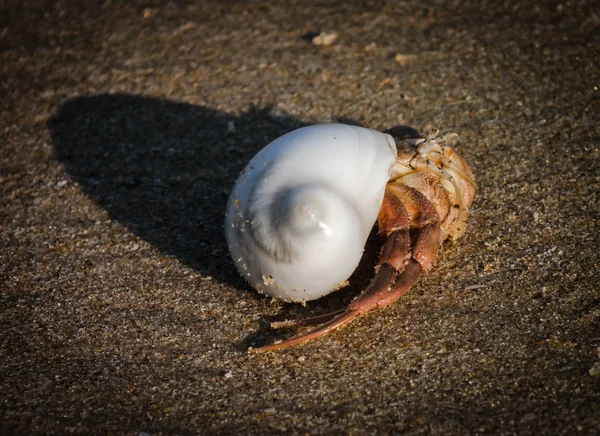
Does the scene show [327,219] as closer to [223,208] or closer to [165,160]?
[223,208]

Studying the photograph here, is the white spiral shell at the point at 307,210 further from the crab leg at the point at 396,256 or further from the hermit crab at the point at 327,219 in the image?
the crab leg at the point at 396,256

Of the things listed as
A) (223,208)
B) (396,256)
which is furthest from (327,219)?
(223,208)

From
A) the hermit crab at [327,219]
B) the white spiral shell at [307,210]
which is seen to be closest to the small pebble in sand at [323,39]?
the hermit crab at [327,219]

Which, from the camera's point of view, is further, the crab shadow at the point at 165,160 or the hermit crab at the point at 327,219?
the crab shadow at the point at 165,160

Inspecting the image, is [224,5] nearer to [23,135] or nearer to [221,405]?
[23,135]

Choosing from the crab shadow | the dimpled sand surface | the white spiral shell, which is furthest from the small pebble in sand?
the white spiral shell

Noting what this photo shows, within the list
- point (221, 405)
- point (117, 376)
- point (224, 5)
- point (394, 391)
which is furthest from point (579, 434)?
point (224, 5)

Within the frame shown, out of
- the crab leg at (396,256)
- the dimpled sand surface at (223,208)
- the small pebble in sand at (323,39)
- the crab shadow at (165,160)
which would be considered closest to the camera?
the dimpled sand surface at (223,208)
